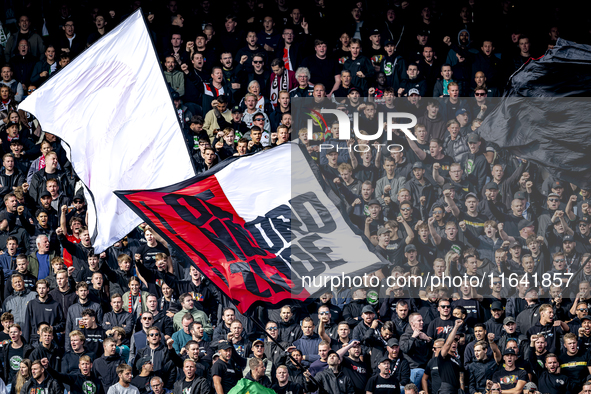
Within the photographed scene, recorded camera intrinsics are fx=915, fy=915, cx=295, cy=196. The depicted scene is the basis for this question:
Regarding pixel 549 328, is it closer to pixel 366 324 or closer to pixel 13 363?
pixel 366 324

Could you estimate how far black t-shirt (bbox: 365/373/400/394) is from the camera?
12727 mm

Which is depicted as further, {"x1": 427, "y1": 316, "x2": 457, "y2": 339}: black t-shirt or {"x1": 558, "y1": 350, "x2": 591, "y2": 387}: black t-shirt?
{"x1": 427, "y1": 316, "x2": 457, "y2": 339}: black t-shirt

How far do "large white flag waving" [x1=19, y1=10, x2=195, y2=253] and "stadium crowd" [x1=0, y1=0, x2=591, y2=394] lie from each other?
225 centimetres

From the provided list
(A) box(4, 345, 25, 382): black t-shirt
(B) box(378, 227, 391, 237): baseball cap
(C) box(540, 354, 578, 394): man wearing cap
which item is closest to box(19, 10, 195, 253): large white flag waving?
(A) box(4, 345, 25, 382): black t-shirt

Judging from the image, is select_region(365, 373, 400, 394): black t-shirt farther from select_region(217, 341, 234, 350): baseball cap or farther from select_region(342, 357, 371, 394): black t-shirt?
select_region(217, 341, 234, 350): baseball cap

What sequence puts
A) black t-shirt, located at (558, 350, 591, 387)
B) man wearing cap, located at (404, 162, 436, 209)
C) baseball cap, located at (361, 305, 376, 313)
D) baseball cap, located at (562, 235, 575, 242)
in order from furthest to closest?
man wearing cap, located at (404, 162, 436, 209) < baseball cap, located at (562, 235, 575, 242) < baseball cap, located at (361, 305, 376, 313) < black t-shirt, located at (558, 350, 591, 387)

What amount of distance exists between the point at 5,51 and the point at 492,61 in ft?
32.1

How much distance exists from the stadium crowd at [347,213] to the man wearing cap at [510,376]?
3cm

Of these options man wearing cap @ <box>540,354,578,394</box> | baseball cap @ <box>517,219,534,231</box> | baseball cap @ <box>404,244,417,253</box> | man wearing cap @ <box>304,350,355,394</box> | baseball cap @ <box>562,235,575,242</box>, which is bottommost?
man wearing cap @ <box>540,354,578,394</box>

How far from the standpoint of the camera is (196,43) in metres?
18.1

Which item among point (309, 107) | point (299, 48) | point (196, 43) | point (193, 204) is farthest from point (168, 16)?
point (193, 204)

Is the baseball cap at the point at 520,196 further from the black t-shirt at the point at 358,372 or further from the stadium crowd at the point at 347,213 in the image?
the black t-shirt at the point at 358,372

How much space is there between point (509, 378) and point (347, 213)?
3266mm

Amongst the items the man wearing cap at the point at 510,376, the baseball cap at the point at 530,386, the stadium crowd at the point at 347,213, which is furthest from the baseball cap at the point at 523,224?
the baseball cap at the point at 530,386
